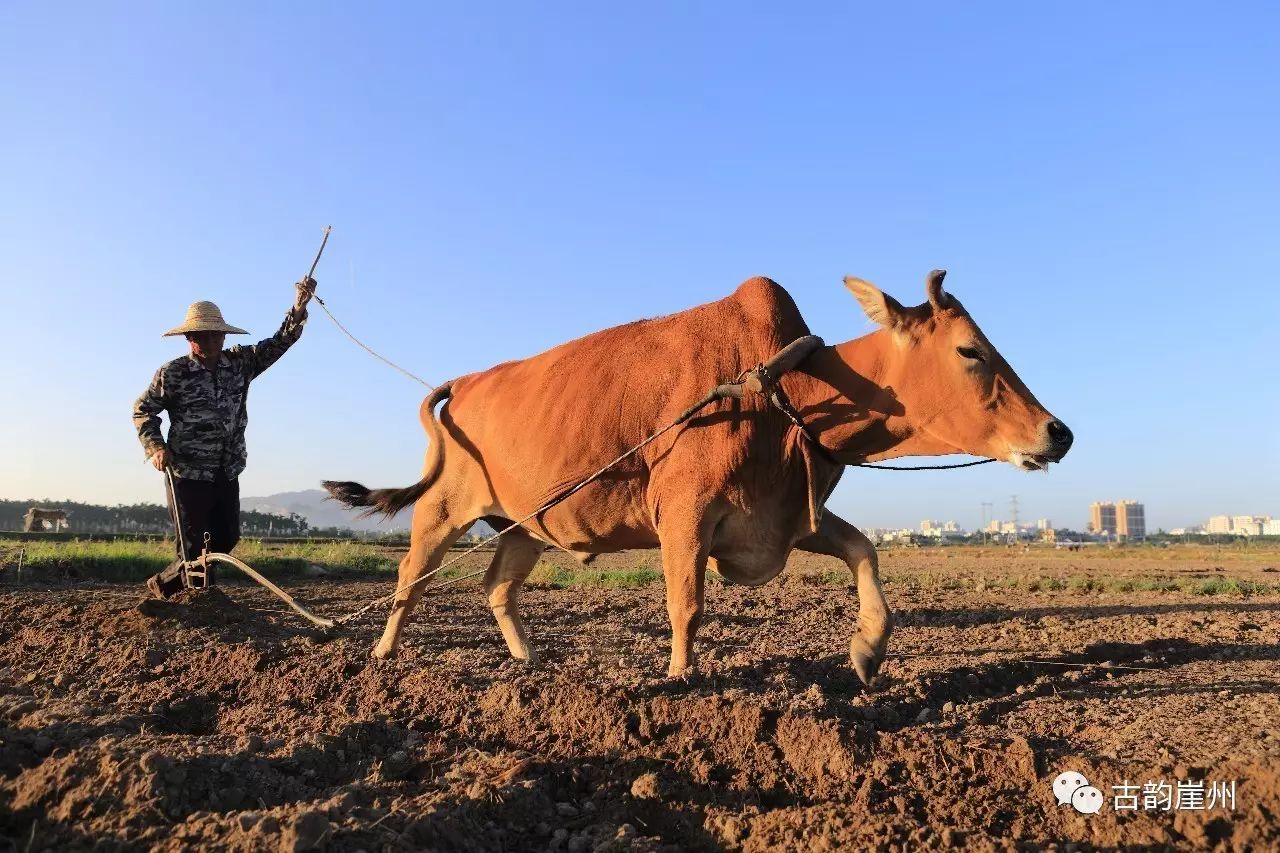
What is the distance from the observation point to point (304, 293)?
7730mm

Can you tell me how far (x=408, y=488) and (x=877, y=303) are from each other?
3804 mm

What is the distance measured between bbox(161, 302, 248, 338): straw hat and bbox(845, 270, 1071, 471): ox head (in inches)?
196

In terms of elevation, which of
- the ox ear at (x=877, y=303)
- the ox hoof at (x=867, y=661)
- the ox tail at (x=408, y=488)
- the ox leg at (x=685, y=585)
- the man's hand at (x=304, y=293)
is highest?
the man's hand at (x=304, y=293)

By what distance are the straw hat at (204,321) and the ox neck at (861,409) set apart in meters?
4.57

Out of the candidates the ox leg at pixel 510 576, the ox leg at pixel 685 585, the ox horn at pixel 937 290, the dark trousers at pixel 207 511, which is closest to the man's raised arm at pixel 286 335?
the dark trousers at pixel 207 511

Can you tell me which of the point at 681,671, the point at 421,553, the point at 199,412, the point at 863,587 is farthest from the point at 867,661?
the point at 199,412

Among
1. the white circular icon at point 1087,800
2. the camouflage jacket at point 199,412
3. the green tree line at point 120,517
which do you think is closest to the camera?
the white circular icon at point 1087,800

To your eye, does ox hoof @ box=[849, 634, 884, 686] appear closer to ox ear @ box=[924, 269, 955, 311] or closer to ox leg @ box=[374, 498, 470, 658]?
ox ear @ box=[924, 269, 955, 311]

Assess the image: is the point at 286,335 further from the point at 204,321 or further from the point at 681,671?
the point at 681,671

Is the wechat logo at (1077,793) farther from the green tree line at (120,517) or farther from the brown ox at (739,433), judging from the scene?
the green tree line at (120,517)

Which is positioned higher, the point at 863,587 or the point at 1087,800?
the point at 863,587

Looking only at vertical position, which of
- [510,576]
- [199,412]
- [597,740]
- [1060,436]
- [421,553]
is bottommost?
[597,740]

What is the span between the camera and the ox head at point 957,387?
4676 mm

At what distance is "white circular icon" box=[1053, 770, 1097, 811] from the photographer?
3.04 metres
